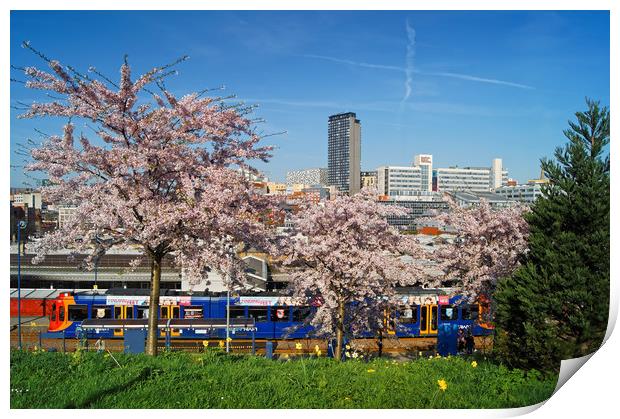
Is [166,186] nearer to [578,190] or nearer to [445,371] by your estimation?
[445,371]

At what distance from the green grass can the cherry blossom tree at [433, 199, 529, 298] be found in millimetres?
3280

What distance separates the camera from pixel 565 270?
5371 millimetres

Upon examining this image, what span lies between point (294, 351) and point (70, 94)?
6884 millimetres

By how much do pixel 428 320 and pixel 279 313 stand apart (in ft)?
11.0

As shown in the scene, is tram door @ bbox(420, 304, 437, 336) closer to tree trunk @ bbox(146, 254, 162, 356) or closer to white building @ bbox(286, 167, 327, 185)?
tree trunk @ bbox(146, 254, 162, 356)

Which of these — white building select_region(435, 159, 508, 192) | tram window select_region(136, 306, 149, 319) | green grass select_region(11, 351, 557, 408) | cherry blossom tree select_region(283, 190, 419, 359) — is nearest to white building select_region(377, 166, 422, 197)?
white building select_region(435, 159, 508, 192)

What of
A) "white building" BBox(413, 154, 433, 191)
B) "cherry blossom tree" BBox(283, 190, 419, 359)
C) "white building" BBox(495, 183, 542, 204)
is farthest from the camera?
"white building" BBox(413, 154, 433, 191)

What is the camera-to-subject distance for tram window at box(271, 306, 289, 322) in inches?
436

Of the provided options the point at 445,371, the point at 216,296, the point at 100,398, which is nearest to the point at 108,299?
the point at 216,296

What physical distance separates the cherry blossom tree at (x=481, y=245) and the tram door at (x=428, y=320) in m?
1.90

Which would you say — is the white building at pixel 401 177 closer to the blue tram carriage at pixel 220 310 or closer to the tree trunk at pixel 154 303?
the blue tram carriage at pixel 220 310

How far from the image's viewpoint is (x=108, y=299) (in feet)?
36.1

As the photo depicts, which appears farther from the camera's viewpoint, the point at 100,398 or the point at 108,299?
the point at 108,299

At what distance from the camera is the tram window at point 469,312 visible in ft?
33.2
